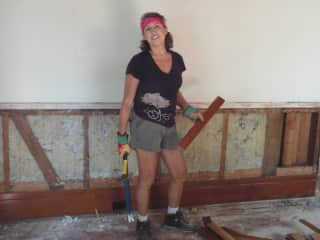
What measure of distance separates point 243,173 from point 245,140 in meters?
0.29

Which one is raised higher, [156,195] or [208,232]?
[156,195]

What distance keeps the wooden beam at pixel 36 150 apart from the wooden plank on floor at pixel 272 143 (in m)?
1.69

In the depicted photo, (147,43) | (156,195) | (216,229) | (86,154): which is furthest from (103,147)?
(216,229)

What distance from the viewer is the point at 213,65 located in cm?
260

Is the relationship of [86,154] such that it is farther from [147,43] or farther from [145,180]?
[147,43]

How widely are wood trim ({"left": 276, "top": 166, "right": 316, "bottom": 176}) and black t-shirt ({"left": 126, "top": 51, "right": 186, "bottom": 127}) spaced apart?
4.16ft

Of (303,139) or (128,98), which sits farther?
(303,139)

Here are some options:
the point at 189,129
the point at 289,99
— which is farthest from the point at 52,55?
→ the point at 289,99

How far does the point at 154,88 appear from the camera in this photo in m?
2.08

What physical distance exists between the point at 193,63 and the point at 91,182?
1187 millimetres

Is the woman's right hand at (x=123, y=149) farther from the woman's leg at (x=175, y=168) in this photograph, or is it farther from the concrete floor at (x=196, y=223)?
the concrete floor at (x=196, y=223)

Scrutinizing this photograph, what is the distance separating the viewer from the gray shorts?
2135 mm

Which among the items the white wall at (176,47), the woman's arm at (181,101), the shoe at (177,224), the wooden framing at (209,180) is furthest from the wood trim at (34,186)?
the woman's arm at (181,101)

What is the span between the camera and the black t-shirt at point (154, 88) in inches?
80.5
